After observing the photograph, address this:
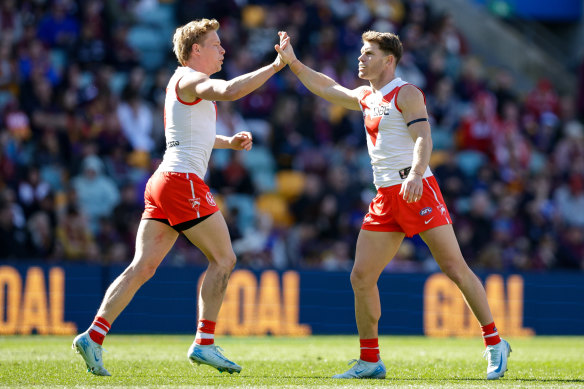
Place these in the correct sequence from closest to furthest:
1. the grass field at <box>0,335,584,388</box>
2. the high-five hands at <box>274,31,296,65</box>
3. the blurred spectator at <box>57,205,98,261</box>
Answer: the grass field at <box>0,335,584,388</box>, the high-five hands at <box>274,31,296,65</box>, the blurred spectator at <box>57,205,98,261</box>

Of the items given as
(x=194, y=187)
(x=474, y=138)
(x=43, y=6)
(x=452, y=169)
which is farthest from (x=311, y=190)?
(x=194, y=187)

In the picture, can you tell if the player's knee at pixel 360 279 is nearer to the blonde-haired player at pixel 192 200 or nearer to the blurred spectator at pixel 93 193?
the blonde-haired player at pixel 192 200

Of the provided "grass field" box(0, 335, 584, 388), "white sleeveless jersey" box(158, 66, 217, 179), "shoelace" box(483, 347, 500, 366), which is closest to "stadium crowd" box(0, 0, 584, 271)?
"grass field" box(0, 335, 584, 388)

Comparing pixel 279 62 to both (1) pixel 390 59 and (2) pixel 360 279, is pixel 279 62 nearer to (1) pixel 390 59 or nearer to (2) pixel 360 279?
(1) pixel 390 59

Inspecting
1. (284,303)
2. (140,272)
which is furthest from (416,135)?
(284,303)

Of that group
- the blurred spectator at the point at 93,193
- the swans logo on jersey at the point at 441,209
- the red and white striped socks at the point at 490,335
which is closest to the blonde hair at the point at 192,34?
the swans logo on jersey at the point at 441,209

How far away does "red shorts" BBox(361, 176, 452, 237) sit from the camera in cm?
701

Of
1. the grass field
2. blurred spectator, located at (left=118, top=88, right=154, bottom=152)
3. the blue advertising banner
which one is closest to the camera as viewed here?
the grass field

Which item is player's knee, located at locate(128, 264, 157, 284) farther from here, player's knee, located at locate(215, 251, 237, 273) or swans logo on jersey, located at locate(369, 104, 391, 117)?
A: swans logo on jersey, located at locate(369, 104, 391, 117)

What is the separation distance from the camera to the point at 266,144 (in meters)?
16.4

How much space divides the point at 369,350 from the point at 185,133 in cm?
215

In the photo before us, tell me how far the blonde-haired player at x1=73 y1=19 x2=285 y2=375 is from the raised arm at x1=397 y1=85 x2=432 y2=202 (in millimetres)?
1014

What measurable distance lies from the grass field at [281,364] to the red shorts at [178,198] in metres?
1.17

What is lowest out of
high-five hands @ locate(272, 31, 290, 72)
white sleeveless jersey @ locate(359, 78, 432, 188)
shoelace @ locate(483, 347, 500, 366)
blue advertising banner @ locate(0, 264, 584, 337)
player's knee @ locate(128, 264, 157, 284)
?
blue advertising banner @ locate(0, 264, 584, 337)
